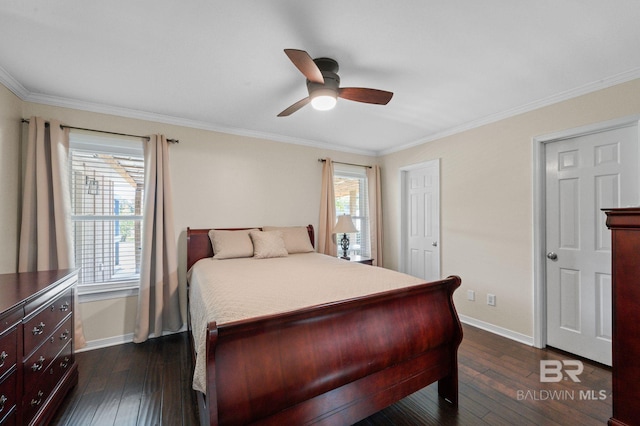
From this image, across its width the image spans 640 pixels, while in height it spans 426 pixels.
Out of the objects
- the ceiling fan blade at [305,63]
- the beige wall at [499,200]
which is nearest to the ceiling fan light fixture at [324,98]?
the ceiling fan blade at [305,63]

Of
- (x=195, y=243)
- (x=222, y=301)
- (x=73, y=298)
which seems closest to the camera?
(x=222, y=301)

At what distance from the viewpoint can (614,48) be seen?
1.88 meters

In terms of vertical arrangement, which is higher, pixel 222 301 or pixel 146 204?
pixel 146 204

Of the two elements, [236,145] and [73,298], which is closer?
[73,298]

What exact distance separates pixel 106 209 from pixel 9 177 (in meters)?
0.73

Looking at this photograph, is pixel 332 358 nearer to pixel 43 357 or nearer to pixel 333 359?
pixel 333 359

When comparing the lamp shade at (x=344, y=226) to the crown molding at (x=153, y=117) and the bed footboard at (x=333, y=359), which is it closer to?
the crown molding at (x=153, y=117)

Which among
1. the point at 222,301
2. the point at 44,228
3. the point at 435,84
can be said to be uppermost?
the point at 435,84

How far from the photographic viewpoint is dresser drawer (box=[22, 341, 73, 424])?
1.49 m

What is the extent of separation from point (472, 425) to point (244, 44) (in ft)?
9.29

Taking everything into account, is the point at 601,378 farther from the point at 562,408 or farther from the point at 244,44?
the point at 244,44

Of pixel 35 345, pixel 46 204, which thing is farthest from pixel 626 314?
pixel 46 204

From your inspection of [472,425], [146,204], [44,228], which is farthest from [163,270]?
[472,425]

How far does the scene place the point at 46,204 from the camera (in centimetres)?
252
